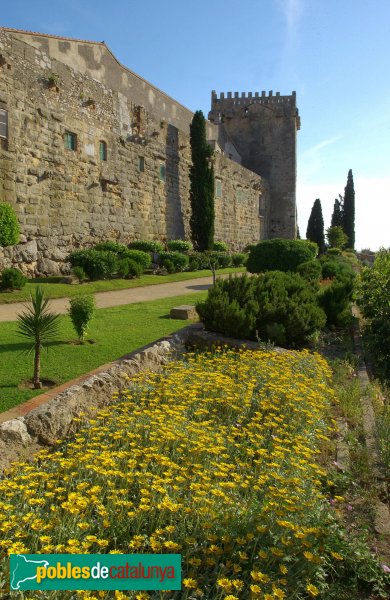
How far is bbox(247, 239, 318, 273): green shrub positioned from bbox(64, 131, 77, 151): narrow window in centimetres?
679

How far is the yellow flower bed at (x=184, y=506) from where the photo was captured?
2.45 metres

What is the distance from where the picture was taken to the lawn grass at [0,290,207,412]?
525 cm

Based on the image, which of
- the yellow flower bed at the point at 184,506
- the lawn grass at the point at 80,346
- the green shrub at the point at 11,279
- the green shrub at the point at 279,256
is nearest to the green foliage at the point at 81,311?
the lawn grass at the point at 80,346

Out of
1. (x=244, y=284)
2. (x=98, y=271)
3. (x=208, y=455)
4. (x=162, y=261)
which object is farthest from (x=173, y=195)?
(x=208, y=455)

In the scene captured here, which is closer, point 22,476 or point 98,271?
point 22,476

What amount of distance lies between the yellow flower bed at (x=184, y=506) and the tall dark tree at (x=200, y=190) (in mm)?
20164

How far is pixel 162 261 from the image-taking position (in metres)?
18.6

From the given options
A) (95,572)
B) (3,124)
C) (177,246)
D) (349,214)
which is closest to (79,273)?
(3,124)

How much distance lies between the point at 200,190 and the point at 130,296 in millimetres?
12758

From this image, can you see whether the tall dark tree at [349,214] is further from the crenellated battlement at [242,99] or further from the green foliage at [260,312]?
the green foliage at [260,312]

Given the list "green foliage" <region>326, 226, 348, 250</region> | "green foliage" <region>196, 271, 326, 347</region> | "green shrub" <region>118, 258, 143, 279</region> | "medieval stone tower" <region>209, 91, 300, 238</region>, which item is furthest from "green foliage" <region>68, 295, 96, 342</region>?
"green foliage" <region>326, 226, 348, 250</region>

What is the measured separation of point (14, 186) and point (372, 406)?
1096 cm

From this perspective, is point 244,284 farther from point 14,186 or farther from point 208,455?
point 14,186

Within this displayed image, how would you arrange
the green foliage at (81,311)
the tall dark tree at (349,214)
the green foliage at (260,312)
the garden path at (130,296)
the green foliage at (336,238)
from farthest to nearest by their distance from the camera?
the tall dark tree at (349,214) < the green foliage at (336,238) < the garden path at (130,296) < the green foliage at (260,312) < the green foliage at (81,311)
